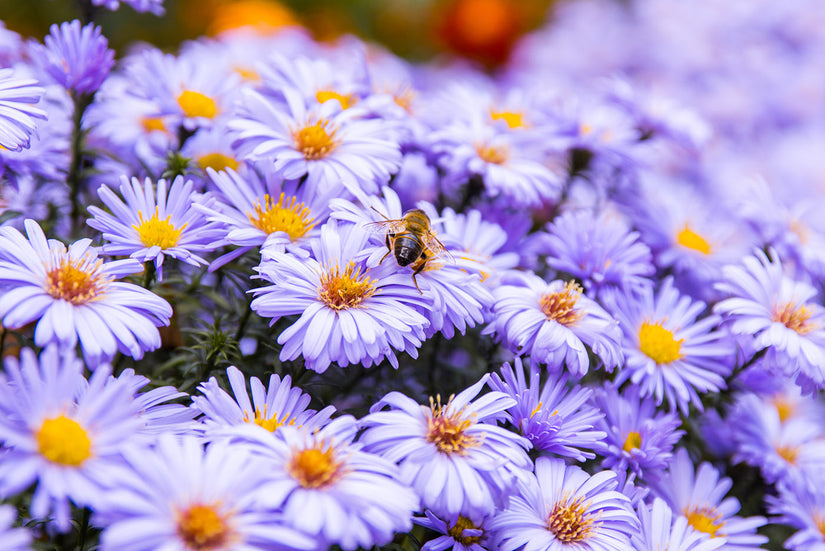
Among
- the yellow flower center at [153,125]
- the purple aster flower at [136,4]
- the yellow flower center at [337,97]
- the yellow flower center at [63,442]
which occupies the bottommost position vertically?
the yellow flower center at [63,442]

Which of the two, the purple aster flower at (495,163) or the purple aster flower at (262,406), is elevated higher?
the purple aster flower at (495,163)

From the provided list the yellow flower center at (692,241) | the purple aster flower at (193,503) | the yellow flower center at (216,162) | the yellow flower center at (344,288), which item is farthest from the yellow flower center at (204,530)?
the yellow flower center at (692,241)

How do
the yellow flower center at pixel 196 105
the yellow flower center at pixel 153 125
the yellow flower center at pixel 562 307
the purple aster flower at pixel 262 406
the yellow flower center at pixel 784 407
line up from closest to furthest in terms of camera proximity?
1. the purple aster flower at pixel 262 406
2. the yellow flower center at pixel 562 307
3. the yellow flower center at pixel 196 105
4. the yellow flower center at pixel 153 125
5. the yellow flower center at pixel 784 407

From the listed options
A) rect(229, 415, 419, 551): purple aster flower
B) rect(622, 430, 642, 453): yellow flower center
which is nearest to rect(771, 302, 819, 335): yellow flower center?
rect(622, 430, 642, 453): yellow flower center

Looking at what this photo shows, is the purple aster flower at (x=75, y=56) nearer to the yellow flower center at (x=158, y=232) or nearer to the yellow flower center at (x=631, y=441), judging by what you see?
the yellow flower center at (x=158, y=232)

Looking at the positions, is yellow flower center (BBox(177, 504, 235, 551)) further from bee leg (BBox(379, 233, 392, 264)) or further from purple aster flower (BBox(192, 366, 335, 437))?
bee leg (BBox(379, 233, 392, 264))

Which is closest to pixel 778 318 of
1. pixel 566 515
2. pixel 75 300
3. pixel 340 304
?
pixel 566 515
